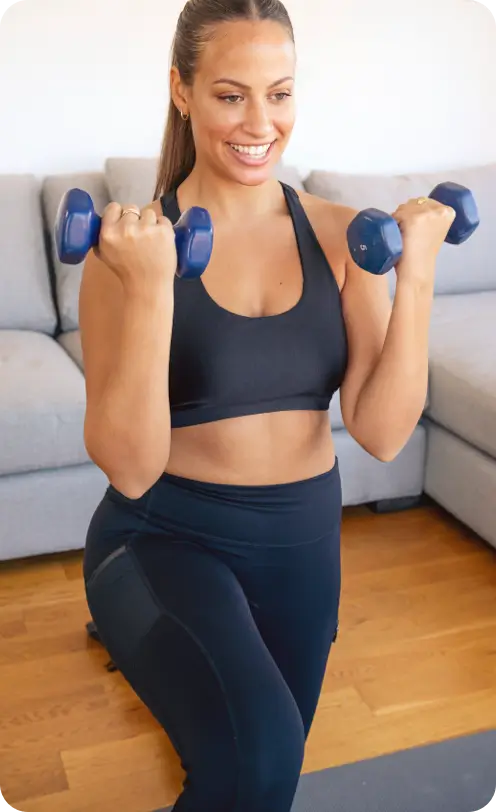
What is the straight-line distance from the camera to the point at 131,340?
104cm

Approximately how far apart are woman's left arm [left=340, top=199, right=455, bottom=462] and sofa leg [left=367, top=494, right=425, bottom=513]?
1.47m

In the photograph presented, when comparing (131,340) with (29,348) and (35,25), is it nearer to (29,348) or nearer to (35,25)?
(29,348)

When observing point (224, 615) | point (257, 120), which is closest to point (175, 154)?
point (257, 120)

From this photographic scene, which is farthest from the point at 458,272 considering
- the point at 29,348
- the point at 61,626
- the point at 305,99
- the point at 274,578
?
the point at 274,578

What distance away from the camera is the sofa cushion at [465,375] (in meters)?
2.34

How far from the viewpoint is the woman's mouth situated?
116 cm

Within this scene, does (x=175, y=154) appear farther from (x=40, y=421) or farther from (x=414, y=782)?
(x=414, y=782)

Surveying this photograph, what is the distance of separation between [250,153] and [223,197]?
0.11 meters

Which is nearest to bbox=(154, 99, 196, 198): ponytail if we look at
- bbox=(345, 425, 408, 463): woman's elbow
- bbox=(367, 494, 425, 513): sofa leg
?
bbox=(345, 425, 408, 463): woman's elbow

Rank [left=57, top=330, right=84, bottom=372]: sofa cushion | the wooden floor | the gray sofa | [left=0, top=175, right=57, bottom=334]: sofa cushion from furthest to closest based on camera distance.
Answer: [left=0, top=175, right=57, bottom=334]: sofa cushion, [left=57, top=330, right=84, bottom=372]: sofa cushion, the gray sofa, the wooden floor

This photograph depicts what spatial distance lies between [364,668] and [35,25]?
7.06 ft

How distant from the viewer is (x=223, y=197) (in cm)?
126

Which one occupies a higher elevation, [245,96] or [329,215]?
[245,96]

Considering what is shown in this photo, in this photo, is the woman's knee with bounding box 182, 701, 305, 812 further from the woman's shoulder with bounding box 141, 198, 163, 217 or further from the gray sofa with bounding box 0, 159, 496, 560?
the gray sofa with bounding box 0, 159, 496, 560
